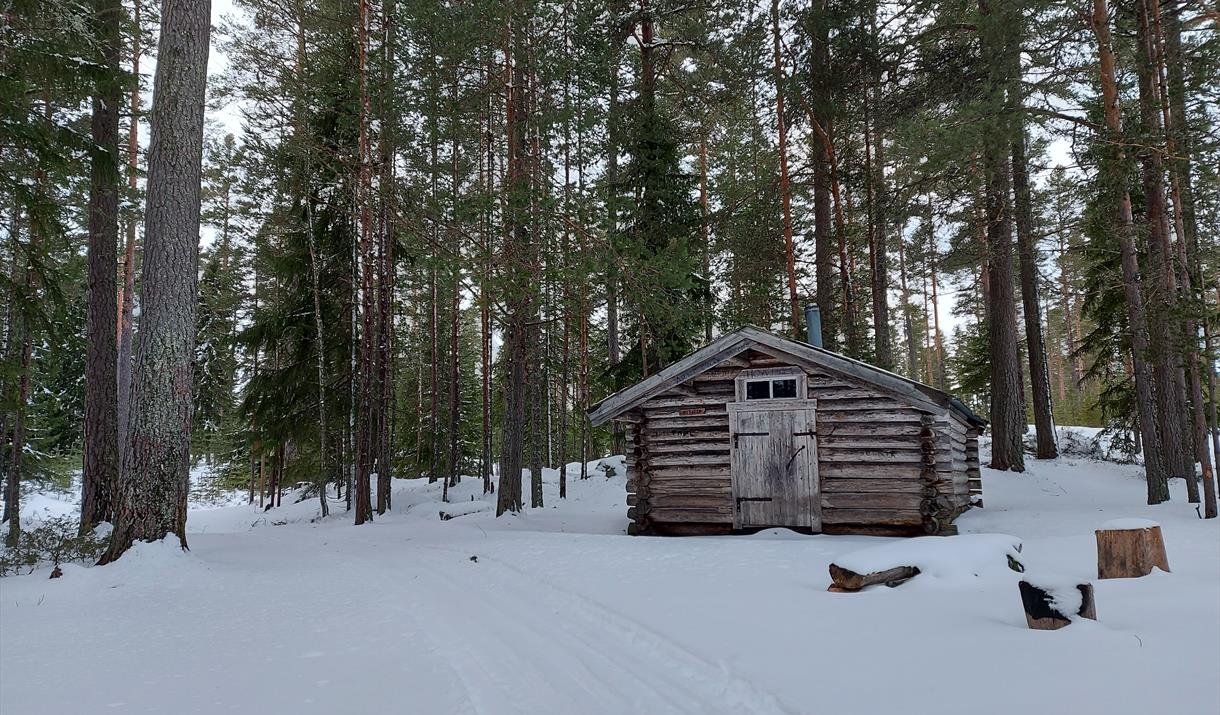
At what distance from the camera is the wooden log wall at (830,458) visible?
11.3 m

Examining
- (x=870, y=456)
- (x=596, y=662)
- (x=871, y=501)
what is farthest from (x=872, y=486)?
(x=596, y=662)

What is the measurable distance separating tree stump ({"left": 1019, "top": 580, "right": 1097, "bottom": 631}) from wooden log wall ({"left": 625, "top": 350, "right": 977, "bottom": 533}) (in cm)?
681

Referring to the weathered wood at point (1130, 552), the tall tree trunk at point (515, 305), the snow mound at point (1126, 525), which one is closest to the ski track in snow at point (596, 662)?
the weathered wood at point (1130, 552)

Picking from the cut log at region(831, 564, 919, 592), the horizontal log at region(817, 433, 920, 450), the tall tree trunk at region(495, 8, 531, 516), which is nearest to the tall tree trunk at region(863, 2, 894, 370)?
the horizontal log at region(817, 433, 920, 450)

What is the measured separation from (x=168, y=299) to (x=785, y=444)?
10.3 meters

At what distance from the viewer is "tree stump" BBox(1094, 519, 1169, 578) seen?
19.8 ft

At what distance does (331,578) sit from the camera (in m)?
8.38

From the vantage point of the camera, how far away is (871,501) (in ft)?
37.7

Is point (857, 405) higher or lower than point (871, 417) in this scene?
higher

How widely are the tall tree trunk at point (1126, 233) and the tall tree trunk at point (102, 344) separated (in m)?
17.5

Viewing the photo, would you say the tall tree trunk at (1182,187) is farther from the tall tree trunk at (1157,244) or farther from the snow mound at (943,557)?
the snow mound at (943,557)

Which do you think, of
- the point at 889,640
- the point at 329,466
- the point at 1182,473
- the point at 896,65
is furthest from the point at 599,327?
the point at 889,640

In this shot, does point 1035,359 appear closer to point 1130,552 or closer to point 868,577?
point 1130,552

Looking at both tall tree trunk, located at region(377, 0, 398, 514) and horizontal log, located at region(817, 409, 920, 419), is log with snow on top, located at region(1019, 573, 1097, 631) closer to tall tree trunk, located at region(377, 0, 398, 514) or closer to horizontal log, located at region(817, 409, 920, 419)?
horizontal log, located at region(817, 409, 920, 419)
